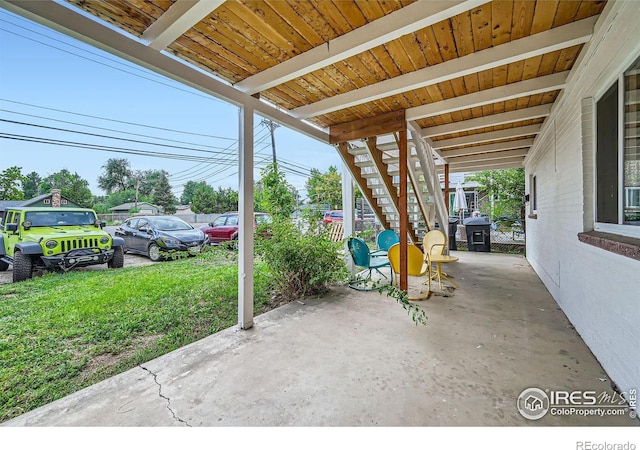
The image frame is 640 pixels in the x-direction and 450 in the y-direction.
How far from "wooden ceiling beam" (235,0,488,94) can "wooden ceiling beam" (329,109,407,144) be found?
1.67 metres

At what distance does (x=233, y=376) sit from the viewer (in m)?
1.94

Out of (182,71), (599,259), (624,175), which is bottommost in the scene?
(599,259)

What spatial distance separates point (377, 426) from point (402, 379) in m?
0.50

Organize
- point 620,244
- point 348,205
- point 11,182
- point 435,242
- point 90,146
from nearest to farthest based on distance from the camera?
point 620,244
point 11,182
point 90,146
point 435,242
point 348,205

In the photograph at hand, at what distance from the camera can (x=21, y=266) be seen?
3.91 meters

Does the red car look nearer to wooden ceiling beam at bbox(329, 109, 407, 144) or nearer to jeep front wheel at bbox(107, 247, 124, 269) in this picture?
jeep front wheel at bbox(107, 247, 124, 269)

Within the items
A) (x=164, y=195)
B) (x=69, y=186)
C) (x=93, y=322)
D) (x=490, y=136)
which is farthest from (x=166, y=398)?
(x=490, y=136)

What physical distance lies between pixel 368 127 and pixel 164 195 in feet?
14.5

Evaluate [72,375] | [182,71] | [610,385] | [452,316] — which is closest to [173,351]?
[72,375]

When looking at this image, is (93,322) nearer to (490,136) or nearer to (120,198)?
(120,198)

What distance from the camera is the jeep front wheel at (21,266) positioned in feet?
12.6

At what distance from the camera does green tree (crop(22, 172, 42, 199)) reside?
270cm

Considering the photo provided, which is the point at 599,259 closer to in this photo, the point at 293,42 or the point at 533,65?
the point at 533,65

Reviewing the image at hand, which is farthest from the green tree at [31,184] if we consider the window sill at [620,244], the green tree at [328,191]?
the window sill at [620,244]
